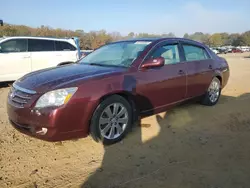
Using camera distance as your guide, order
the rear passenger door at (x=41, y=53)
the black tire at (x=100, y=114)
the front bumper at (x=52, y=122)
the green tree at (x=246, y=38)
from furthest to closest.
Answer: the green tree at (x=246, y=38)
the rear passenger door at (x=41, y=53)
the black tire at (x=100, y=114)
the front bumper at (x=52, y=122)

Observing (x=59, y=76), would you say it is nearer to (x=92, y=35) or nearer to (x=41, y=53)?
(x=41, y=53)

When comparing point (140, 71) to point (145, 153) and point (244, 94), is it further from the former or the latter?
point (244, 94)

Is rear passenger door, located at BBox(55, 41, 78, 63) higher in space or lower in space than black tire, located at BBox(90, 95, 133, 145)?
higher

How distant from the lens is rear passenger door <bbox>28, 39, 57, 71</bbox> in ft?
28.6

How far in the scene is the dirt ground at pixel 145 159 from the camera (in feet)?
9.48

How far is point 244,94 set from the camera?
7293 mm

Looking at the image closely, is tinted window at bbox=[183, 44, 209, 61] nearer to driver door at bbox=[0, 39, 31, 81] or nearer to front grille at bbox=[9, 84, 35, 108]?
front grille at bbox=[9, 84, 35, 108]

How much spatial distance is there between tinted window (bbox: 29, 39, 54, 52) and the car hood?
509 cm

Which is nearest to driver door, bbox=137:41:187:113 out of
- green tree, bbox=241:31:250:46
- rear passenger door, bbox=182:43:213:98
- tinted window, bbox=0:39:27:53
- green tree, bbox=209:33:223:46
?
rear passenger door, bbox=182:43:213:98

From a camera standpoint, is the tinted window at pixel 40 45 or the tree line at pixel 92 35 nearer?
the tinted window at pixel 40 45

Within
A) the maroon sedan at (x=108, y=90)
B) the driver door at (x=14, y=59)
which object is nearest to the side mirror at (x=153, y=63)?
the maroon sedan at (x=108, y=90)

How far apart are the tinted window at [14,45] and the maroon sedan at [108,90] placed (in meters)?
4.40

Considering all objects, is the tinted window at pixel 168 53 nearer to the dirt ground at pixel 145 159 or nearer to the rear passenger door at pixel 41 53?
the dirt ground at pixel 145 159

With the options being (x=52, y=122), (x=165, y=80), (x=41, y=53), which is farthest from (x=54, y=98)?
(x=41, y=53)
